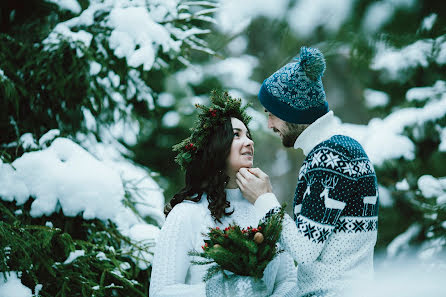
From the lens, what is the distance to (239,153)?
8.66 feet

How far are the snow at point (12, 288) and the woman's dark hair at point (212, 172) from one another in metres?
0.91

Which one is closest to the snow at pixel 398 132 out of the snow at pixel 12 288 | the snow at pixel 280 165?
the snow at pixel 12 288

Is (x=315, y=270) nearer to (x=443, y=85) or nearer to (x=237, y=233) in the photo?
(x=237, y=233)

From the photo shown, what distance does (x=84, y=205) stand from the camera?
3.03m

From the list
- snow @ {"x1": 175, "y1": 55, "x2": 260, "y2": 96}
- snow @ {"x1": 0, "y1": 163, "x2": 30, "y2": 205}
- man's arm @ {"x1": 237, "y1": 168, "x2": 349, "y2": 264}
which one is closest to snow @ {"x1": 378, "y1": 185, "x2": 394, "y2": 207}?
man's arm @ {"x1": 237, "y1": 168, "x2": 349, "y2": 264}

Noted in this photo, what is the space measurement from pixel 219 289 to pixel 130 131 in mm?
2389

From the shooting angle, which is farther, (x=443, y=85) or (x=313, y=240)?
(x=443, y=85)

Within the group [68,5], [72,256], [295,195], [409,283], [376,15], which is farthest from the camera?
[68,5]

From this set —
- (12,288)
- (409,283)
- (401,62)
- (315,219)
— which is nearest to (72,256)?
(12,288)

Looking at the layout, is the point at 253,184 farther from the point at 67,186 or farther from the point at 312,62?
the point at 67,186

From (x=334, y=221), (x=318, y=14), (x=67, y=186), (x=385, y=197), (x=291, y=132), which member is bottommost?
(x=385, y=197)

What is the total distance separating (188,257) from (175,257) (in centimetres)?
9

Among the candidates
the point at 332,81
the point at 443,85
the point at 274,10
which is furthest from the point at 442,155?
the point at 332,81

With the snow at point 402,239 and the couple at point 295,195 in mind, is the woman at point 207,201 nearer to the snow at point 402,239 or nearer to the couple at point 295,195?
the couple at point 295,195
